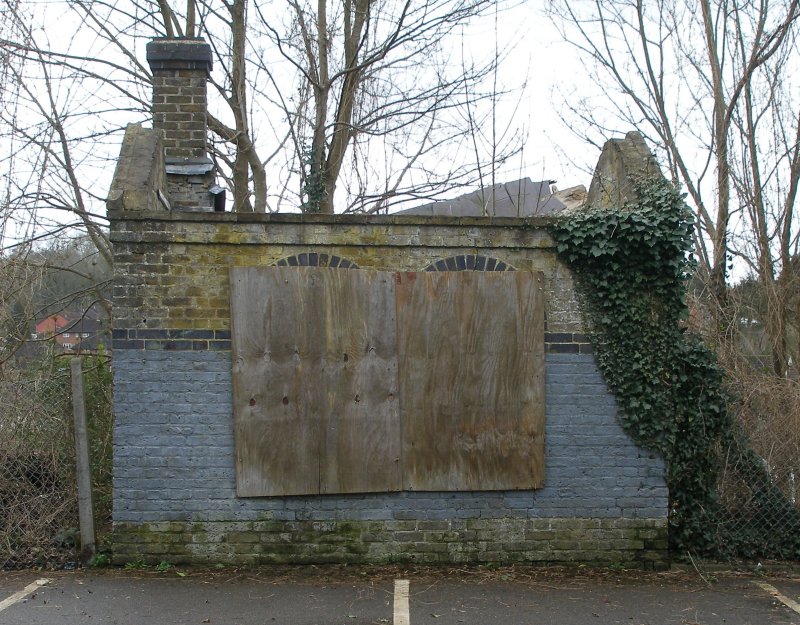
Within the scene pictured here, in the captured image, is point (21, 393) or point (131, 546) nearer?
point (131, 546)

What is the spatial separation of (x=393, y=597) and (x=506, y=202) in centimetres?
834

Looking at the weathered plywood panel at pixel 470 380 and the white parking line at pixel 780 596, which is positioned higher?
the weathered plywood panel at pixel 470 380

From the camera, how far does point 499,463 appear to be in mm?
6547

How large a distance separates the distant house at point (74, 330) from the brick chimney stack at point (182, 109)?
2.97 m

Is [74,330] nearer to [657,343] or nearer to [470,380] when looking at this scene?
[470,380]

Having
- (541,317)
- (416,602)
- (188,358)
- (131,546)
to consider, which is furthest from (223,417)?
(541,317)

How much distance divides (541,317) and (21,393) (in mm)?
4975

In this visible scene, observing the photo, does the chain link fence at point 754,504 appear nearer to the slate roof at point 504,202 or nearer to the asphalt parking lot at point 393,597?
the asphalt parking lot at point 393,597

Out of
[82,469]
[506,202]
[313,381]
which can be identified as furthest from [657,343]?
[506,202]

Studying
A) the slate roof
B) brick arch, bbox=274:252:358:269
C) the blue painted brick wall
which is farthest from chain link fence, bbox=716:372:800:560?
the slate roof

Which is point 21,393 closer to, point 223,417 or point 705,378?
A: point 223,417

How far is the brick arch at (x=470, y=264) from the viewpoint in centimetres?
664

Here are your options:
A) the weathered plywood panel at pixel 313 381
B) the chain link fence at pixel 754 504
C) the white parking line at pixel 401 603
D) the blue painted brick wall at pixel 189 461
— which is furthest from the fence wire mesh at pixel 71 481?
the white parking line at pixel 401 603

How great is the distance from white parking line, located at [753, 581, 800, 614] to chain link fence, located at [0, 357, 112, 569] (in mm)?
5758
